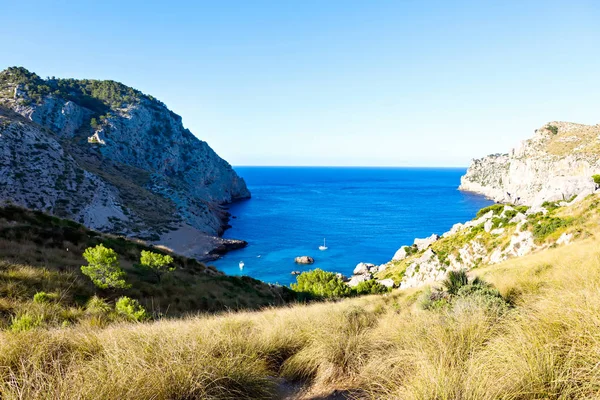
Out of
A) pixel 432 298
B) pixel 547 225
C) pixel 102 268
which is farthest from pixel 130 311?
pixel 547 225

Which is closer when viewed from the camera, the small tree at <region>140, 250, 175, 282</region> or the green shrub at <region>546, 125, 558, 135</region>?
the small tree at <region>140, 250, 175, 282</region>

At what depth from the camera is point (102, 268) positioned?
1246 centimetres

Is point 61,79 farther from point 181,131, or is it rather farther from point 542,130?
point 542,130

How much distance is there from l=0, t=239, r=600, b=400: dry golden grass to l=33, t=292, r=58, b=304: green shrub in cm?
599

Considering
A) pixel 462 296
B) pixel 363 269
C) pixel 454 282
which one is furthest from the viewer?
pixel 363 269

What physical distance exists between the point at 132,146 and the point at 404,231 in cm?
9463

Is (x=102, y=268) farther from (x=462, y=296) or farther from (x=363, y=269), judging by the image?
(x=363, y=269)

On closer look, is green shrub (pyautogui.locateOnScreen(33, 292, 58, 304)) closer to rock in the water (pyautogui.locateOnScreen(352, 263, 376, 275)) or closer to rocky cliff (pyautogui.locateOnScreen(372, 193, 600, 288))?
rocky cliff (pyautogui.locateOnScreen(372, 193, 600, 288))

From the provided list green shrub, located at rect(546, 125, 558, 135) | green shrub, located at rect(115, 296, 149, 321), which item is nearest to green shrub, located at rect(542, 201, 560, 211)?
green shrub, located at rect(115, 296, 149, 321)

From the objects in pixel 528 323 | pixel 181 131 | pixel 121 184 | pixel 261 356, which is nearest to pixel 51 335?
pixel 261 356

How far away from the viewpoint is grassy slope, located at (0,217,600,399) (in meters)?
2.95

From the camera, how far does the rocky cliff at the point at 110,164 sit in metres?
56.2

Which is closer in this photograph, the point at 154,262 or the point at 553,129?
the point at 154,262

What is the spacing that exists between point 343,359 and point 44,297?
999 centimetres
